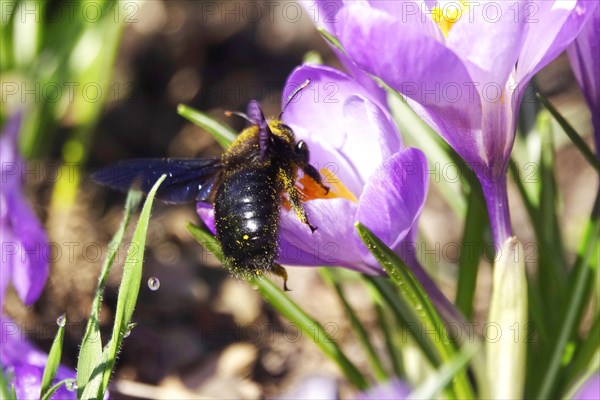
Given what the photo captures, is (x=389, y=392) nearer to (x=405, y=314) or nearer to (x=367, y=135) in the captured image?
(x=405, y=314)

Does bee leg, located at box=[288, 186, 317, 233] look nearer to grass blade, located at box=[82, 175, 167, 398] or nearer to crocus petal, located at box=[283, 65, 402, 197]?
crocus petal, located at box=[283, 65, 402, 197]

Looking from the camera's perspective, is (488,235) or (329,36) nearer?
(329,36)

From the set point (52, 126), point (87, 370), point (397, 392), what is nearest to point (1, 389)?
point (87, 370)

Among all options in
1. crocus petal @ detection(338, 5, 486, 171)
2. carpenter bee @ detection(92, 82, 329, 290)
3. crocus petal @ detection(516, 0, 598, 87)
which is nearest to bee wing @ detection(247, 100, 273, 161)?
carpenter bee @ detection(92, 82, 329, 290)

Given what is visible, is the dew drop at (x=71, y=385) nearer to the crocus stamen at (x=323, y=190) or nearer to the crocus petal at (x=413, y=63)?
the crocus stamen at (x=323, y=190)

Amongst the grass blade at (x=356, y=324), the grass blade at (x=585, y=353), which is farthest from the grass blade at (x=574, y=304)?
the grass blade at (x=356, y=324)

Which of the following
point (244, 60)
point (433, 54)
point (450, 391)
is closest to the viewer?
point (433, 54)

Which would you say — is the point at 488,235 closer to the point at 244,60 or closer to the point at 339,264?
the point at 339,264
